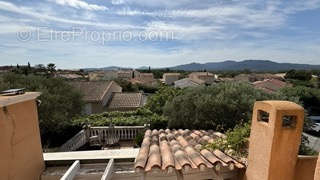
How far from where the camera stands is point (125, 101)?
28594mm

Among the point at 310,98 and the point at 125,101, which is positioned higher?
the point at 125,101

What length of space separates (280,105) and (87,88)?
27877 mm

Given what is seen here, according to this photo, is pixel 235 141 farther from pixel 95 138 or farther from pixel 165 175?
pixel 95 138

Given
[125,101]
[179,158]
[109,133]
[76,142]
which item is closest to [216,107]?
[109,133]

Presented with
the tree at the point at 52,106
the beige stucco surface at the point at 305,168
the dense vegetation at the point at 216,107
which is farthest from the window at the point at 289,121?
the tree at the point at 52,106

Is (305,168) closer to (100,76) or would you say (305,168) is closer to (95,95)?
(95,95)

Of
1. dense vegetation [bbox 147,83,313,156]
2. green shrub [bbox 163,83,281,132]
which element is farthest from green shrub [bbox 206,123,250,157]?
green shrub [bbox 163,83,281,132]

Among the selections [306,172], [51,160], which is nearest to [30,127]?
[51,160]

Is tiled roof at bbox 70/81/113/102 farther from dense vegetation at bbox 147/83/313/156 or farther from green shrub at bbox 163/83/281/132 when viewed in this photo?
green shrub at bbox 163/83/281/132

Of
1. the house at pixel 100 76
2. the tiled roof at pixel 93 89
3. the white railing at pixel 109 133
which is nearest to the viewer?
the white railing at pixel 109 133

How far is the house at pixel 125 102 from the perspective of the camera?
27234 millimetres

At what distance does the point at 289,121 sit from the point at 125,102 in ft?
83.2

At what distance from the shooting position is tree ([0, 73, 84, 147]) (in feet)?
47.6

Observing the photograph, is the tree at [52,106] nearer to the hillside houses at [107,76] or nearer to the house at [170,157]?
the house at [170,157]
